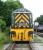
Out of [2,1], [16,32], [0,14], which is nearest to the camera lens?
[16,32]

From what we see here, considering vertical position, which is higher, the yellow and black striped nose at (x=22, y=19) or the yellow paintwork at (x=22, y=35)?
the yellow and black striped nose at (x=22, y=19)

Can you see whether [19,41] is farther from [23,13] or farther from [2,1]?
[2,1]

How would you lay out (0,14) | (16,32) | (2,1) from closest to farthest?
1. (16,32)
2. (0,14)
3. (2,1)

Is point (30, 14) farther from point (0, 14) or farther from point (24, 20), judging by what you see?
point (0, 14)

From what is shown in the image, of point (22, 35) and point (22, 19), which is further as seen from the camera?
point (22, 19)

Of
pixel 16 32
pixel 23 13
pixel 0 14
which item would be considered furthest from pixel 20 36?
pixel 0 14

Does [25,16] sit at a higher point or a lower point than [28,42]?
higher

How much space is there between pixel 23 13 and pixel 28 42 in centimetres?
219

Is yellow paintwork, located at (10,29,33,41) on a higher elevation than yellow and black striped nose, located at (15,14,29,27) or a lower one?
lower

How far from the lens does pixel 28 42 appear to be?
859 inches

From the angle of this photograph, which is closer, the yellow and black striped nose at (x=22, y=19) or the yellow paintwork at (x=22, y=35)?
the yellow paintwork at (x=22, y=35)

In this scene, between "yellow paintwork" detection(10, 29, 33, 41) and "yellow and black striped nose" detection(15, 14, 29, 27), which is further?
"yellow and black striped nose" detection(15, 14, 29, 27)

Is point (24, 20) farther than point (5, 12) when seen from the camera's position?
No

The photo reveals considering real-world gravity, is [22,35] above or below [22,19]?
below
